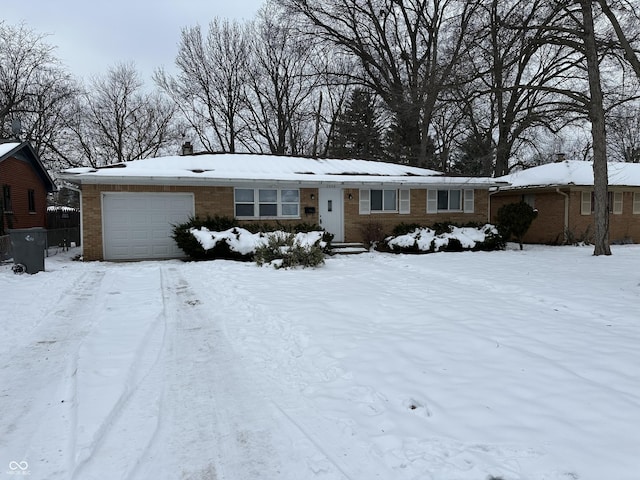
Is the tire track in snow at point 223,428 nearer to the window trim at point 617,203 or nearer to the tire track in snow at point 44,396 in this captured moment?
the tire track in snow at point 44,396

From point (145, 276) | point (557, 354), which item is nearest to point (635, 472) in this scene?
point (557, 354)

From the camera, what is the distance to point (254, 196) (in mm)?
15539

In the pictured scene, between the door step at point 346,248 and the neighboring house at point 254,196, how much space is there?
0.55m

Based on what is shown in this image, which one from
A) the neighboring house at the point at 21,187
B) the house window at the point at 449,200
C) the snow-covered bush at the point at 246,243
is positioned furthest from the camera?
the house window at the point at 449,200

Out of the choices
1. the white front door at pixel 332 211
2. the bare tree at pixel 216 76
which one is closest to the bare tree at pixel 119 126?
the bare tree at pixel 216 76

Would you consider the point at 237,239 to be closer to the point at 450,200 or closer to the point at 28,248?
the point at 28,248

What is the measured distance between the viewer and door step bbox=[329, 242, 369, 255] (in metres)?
15.2

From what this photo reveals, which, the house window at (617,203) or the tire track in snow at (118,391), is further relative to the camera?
the house window at (617,203)

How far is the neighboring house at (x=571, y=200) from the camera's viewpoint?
61.2 ft

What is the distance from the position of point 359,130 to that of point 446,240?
57.8 feet

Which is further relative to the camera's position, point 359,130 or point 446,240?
point 359,130

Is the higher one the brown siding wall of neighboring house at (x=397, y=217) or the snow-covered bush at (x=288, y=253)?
the brown siding wall of neighboring house at (x=397, y=217)

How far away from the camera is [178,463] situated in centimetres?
A: 261

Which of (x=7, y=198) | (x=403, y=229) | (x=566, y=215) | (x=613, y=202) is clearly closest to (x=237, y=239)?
(x=403, y=229)
